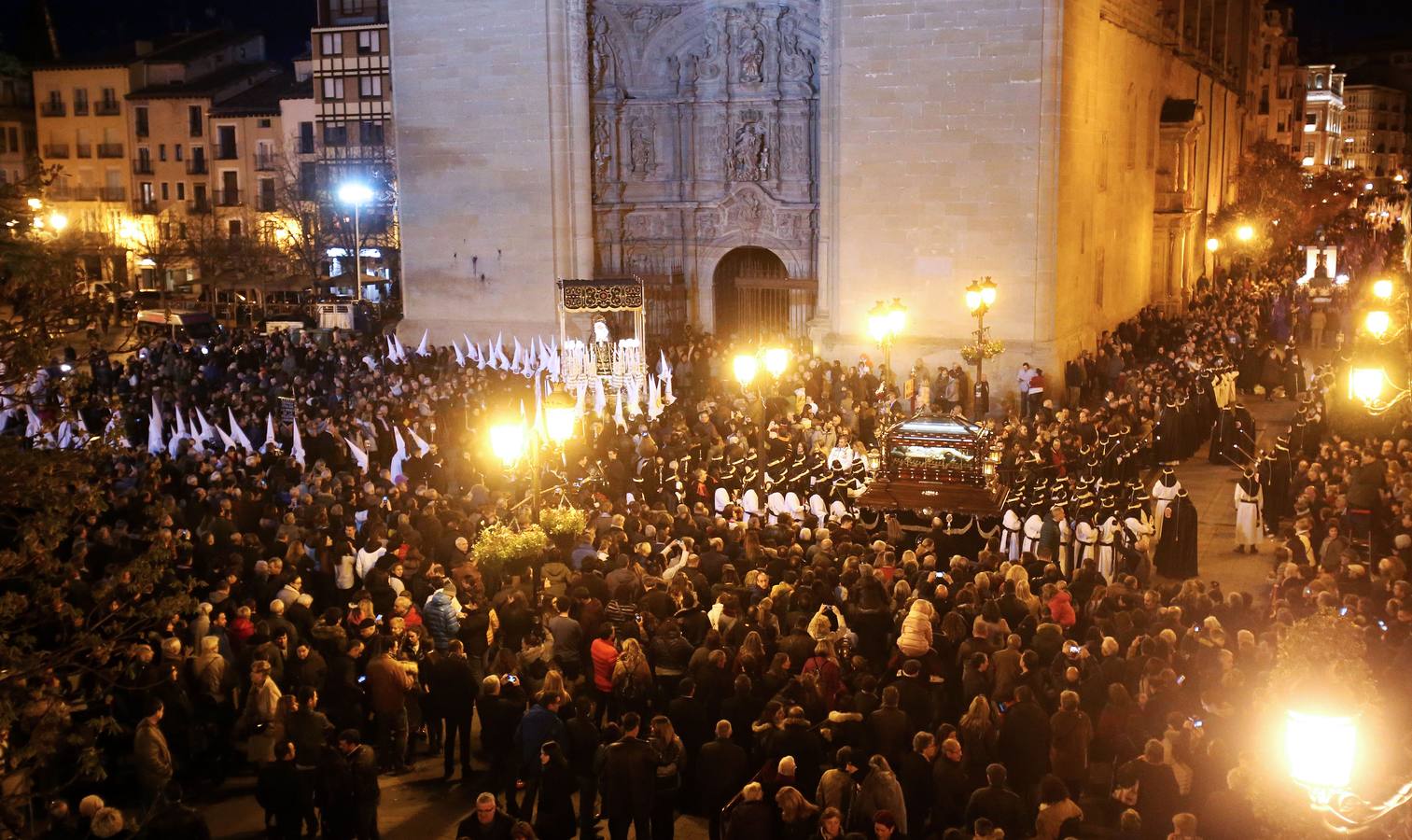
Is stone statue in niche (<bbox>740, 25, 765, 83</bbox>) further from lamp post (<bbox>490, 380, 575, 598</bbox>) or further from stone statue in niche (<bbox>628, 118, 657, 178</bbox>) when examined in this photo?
lamp post (<bbox>490, 380, 575, 598</bbox>)

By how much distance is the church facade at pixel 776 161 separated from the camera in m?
26.2

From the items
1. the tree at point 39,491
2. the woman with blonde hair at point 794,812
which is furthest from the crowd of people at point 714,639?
the tree at point 39,491

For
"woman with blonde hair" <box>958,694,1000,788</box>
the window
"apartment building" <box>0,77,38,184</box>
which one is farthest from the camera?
"apartment building" <box>0,77,38,184</box>

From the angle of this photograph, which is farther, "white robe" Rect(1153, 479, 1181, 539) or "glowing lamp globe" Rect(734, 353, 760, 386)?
"glowing lamp globe" Rect(734, 353, 760, 386)

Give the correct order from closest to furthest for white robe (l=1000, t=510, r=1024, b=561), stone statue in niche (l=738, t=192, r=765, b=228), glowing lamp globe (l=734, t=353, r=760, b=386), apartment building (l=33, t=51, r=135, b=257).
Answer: white robe (l=1000, t=510, r=1024, b=561)
glowing lamp globe (l=734, t=353, r=760, b=386)
stone statue in niche (l=738, t=192, r=765, b=228)
apartment building (l=33, t=51, r=135, b=257)

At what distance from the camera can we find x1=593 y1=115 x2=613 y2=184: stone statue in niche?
98.5 feet

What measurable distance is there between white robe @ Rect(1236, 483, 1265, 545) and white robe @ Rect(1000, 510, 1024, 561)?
3643 millimetres

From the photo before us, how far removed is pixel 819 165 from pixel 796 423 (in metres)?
9.64

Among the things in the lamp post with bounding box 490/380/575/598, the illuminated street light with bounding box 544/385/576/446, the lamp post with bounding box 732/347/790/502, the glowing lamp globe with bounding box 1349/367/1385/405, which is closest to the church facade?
the lamp post with bounding box 732/347/790/502

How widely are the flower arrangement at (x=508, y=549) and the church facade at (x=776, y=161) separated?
1465 centimetres

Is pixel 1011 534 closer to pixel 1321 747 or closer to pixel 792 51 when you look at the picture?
pixel 1321 747

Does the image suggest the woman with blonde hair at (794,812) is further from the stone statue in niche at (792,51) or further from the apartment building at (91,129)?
the apartment building at (91,129)

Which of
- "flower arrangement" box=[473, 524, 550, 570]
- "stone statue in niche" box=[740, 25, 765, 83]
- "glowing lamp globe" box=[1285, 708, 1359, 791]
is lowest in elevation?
"flower arrangement" box=[473, 524, 550, 570]

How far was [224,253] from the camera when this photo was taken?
164 ft
